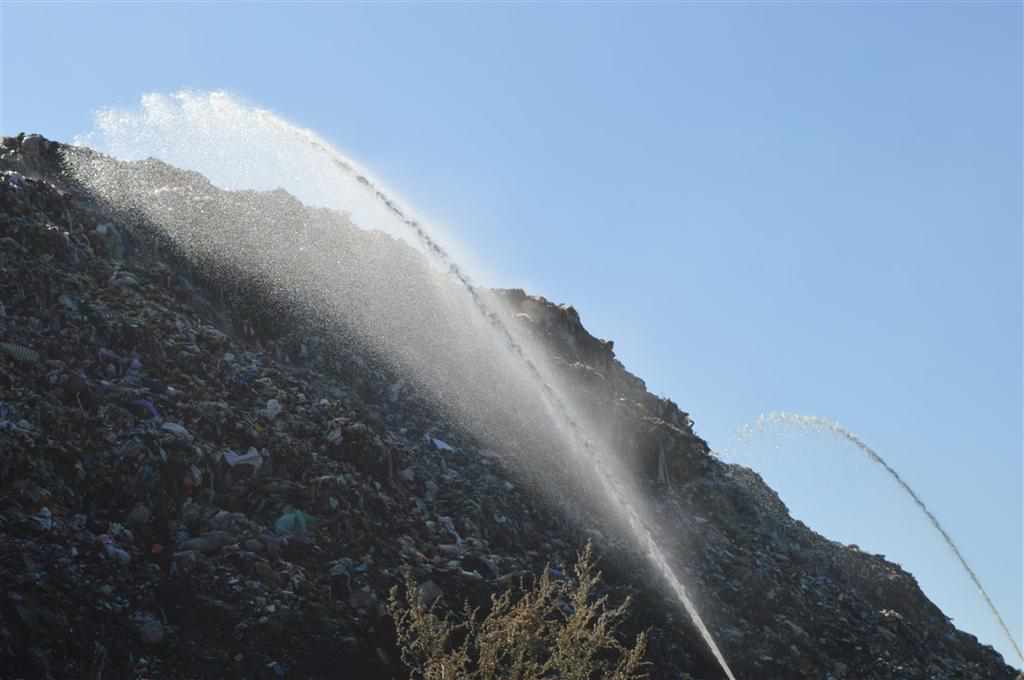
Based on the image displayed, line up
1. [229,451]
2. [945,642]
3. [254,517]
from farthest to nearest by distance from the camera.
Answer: [945,642], [229,451], [254,517]

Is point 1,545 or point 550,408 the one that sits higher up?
point 550,408

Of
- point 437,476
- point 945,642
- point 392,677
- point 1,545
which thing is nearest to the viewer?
point 1,545

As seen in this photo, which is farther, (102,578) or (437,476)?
(437,476)

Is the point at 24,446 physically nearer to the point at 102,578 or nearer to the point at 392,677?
the point at 102,578

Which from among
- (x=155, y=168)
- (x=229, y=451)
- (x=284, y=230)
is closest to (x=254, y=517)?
(x=229, y=451)

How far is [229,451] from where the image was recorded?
41.9 ft

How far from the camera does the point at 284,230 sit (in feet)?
68.7

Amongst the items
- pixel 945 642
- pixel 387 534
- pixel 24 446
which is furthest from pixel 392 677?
pixel 945 642

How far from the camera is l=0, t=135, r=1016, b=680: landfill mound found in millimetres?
9898

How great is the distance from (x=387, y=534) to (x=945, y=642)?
12.8 meters

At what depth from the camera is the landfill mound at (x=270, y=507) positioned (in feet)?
32.5

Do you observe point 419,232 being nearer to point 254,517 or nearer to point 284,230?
point 284,230

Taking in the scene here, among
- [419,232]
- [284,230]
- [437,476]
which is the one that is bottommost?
[437,476]

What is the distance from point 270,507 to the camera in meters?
12.3
